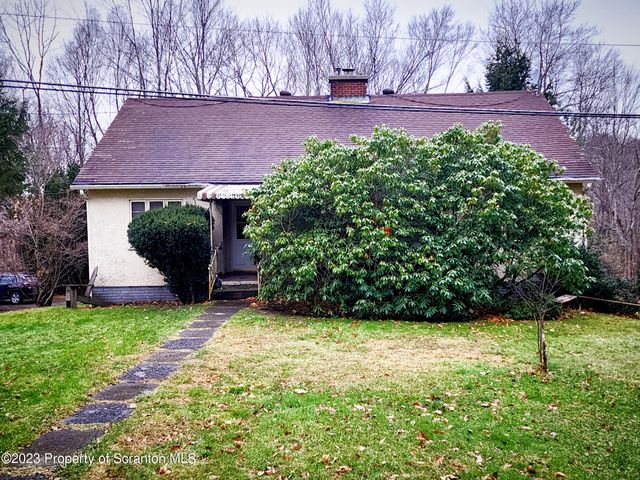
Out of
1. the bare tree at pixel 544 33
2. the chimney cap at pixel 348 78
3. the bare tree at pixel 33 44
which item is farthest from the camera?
the bare tree at pixel 544 33

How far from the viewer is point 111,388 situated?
18.2 ft

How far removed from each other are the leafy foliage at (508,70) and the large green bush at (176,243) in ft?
56.4

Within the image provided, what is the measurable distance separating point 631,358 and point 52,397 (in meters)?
8.29

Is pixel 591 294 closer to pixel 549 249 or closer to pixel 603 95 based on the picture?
pixel 549 249

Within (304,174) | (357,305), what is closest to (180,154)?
(304,174)

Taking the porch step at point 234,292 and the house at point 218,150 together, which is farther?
the house at point 218,150

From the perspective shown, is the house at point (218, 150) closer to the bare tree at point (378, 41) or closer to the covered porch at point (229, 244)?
the covered porch at point (229, 244)

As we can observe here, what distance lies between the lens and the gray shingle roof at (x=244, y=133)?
13.6 metres

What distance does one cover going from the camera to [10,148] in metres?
14.8

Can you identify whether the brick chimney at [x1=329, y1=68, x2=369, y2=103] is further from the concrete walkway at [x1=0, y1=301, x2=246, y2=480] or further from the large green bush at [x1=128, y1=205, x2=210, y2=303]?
the concrete walkway at [x1=0, y1=301, x2=246, y2=480]

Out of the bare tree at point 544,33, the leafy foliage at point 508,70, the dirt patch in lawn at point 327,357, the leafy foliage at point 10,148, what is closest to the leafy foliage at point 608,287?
the dirt patch in lawn at point 327,357

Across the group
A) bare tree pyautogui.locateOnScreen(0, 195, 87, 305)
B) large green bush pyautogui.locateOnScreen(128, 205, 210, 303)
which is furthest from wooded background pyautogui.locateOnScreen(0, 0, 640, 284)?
large green bush pyautogui.locateOnScreen(128, 205, 210, 303)

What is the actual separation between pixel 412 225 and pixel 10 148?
13.9 m

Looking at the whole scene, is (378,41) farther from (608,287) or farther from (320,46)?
(608,287)
